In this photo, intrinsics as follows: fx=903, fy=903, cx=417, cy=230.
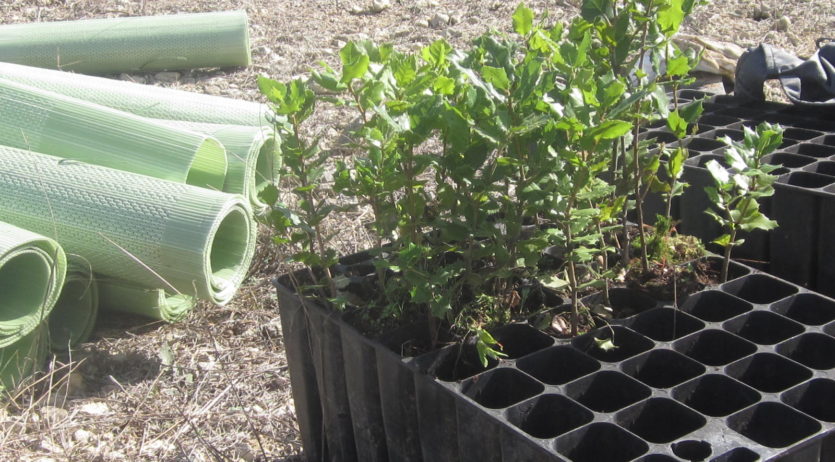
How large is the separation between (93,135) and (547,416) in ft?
7.07

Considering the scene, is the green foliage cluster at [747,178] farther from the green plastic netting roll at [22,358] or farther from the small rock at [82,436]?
the green plastic netting roll at [22,358]

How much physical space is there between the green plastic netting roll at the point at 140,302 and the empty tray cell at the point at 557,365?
5.67ft

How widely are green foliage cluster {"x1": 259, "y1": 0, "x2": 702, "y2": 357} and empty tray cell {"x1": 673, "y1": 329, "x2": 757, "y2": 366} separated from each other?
8.6 inches

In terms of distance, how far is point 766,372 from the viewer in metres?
1.79

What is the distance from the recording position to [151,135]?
3227 mm

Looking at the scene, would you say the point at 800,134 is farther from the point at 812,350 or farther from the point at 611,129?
the point at 611,129

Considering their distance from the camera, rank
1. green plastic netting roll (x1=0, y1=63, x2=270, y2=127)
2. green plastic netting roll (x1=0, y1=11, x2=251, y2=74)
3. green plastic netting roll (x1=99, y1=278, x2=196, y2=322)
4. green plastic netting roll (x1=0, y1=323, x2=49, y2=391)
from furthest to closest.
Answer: green plastic netting roll (x1=0, y1=11, x2=251, y2=74) → green plastic netting roll (x1=0, y1=63, x2=270, y2=127) → green plastic netting roll (x1=99, y1=278, x2=196, y2=322) → green plastic netting roll (x1=0, y1=323, x2=49, y2=391)

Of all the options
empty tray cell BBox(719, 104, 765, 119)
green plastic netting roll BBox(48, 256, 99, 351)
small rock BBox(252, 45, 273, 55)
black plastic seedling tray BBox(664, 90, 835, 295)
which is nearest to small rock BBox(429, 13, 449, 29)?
small rock BBox(252, 45, 273, 55)

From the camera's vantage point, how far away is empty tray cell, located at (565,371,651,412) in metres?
1.76

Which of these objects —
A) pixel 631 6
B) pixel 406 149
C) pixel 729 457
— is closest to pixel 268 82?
pixel 406 149

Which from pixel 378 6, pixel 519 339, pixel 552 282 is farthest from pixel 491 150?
pixel 378 6

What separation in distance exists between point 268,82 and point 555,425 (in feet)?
2.90

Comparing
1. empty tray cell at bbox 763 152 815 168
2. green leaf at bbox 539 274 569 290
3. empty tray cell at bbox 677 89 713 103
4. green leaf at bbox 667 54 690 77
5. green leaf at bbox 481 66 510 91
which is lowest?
empty tray cell at bbox 677 89 713 103

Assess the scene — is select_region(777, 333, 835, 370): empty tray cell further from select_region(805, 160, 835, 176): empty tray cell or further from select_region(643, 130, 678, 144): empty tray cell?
select_region(643, 130, 678, 144): empty tray cell
